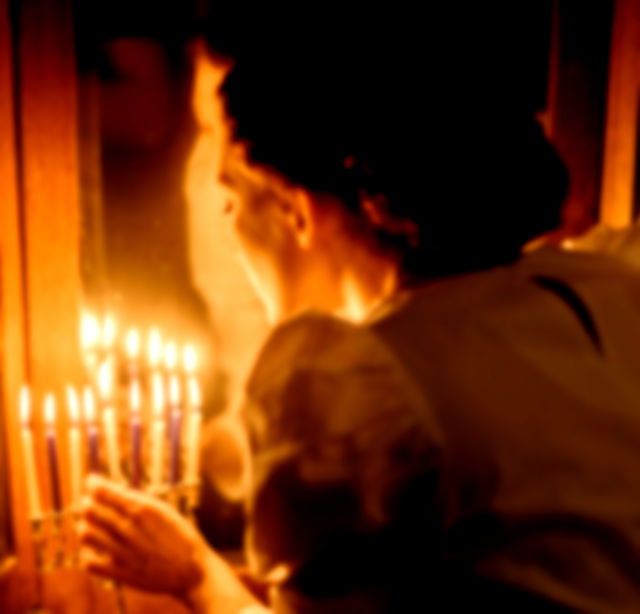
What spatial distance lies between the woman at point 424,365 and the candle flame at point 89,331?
510 millimetres

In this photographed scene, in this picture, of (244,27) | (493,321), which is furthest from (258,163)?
(493,321)

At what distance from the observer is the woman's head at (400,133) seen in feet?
2.77

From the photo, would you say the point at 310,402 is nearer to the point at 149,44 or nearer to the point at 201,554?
the point at 201,554

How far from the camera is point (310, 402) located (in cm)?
76

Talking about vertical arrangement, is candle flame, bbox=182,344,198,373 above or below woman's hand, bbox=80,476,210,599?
above

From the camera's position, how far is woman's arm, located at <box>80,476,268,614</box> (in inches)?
44.4

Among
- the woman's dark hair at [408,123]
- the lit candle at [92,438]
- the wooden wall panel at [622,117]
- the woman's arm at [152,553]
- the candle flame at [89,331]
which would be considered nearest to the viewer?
the woman's dark hair at [408,123]

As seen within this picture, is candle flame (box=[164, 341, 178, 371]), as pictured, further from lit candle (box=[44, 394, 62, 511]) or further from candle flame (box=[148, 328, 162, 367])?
lit candle (box=[44, 394, 62, 511])

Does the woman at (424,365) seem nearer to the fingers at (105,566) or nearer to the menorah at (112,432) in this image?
the fingers at (105,566)

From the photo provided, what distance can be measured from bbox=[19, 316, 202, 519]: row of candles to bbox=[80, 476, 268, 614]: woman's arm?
112 millimetres

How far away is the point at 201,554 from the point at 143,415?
1.56 feet

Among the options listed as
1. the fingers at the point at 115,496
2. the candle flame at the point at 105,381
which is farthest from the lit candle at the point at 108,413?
the fingers at the point at 115,496

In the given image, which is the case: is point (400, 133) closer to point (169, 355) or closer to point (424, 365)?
point (424, 365)

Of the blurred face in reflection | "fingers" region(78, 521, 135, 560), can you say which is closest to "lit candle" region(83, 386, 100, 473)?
"fingers" region(78, 521, 135, 560)
